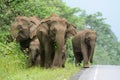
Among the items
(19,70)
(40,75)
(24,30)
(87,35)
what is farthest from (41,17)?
(40,75)

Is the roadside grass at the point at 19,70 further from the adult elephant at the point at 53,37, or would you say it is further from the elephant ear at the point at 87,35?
the elephant ear at the point at 87,35

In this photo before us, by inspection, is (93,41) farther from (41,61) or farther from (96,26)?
(96,26)

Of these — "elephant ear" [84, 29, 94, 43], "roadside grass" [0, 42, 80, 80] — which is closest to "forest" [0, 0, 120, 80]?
"roadside grass" [0, 42, 80, 80]

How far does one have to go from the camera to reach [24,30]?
22.9m

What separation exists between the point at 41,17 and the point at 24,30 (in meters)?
5.38

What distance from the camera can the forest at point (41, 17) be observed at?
16.6 metres

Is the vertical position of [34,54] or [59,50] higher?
[59,50]

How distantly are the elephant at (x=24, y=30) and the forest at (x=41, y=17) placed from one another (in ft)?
1.53

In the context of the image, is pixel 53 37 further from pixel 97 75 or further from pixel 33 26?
pixel 97 75

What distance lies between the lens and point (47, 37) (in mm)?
20516

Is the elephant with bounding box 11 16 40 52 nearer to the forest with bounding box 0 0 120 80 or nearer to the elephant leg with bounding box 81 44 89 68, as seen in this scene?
the forest with bounding box 0 0 120 80

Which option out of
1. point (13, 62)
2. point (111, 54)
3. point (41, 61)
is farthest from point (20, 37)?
point (111, 54)

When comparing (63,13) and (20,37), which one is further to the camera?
(63,13)

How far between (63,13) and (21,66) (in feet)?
116
